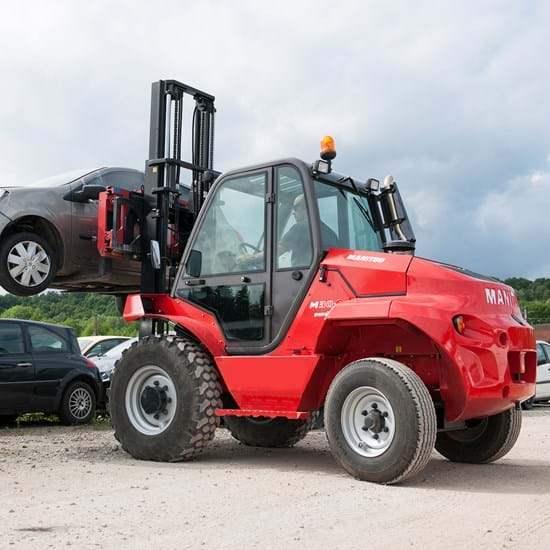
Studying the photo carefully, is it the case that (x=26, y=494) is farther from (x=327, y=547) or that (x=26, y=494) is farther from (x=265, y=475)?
(x=327, y=547)

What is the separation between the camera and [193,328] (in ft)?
24.2

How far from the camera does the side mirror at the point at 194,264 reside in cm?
751

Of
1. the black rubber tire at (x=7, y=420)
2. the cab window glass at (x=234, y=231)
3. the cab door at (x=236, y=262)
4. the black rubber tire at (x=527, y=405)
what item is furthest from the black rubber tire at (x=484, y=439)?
the black rubber tire at (x=527, y=405)

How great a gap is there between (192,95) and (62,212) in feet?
6.46

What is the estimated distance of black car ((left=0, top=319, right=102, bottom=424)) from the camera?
11.0 metres

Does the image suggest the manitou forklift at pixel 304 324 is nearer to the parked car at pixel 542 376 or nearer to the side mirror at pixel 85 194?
the side mirror at pixel 85 194

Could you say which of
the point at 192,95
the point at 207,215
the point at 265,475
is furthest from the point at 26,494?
the point at 192,95

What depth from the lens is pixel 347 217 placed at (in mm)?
7211

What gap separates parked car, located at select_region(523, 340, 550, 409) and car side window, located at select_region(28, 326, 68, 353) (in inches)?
422

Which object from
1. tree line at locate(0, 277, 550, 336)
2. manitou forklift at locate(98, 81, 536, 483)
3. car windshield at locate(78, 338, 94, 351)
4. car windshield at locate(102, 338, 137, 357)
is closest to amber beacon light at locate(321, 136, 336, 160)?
manitou forklift at locate(98, 81, 536, 483)

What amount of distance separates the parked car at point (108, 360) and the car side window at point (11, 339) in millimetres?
2787

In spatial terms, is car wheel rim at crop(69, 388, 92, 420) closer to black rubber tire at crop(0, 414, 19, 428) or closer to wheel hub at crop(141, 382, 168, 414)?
black rubber tire at crop(0, 414, 19, 428)

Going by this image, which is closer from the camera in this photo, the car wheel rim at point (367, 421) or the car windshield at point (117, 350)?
the car wheel rim at point (367, 421)

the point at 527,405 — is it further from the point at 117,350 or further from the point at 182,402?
the point at 182,402
